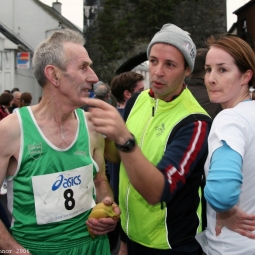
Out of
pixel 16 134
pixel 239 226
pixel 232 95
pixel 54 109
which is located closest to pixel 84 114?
pixel 54 109

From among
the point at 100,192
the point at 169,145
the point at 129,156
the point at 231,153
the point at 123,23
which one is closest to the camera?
the point at 231,153

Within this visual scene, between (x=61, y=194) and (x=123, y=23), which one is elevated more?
(x=123, y=23)

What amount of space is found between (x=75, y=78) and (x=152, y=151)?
1.95ft

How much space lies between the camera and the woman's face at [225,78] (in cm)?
206

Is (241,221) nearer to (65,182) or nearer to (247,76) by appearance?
(247,76)

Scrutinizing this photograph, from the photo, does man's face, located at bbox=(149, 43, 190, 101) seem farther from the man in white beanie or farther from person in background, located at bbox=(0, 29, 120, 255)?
person in background, located at bbox=(0, 29, 120, 255)

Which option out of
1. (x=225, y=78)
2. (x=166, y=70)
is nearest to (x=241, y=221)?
(x=225, y=78)

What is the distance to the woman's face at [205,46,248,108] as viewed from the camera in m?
2.06

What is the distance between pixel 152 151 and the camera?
7.92 ft

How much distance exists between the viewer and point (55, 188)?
7.80 ft

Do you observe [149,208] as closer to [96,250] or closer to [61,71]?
[96,250]

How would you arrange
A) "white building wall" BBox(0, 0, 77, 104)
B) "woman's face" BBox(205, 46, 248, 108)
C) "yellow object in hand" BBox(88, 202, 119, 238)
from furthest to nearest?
"white building wall" BBox(0, 0, 77, 104), "yellow object in hand" BBox(88, 202, 119, 238), "woman's face" BBox(205, 46, 248, 108)

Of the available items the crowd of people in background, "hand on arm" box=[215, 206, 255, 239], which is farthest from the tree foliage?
"hand on arm" box=[215, 206, 255, 239]

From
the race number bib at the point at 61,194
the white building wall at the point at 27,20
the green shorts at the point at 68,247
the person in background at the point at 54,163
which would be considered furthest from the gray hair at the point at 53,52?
the white building wall at the point at 27,20
